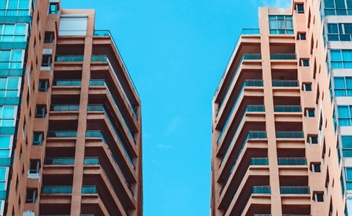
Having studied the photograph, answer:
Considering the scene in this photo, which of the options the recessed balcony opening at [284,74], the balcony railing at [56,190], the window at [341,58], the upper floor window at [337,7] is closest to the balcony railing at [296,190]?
the window at [341,58]

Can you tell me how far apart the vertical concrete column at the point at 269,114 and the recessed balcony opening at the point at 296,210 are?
3.81 feet

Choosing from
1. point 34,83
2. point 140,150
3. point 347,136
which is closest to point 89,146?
point 34,83

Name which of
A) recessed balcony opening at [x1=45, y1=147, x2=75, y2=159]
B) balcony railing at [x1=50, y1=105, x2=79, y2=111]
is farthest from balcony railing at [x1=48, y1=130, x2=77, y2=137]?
balcony railing at [x1=50, y1=105, x2=79, y2=111]

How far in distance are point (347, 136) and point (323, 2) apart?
54.4 feet

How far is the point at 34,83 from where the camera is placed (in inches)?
4158

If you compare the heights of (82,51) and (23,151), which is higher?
(82,51)

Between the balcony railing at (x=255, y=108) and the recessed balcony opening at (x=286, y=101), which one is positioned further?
the recessed balcony opening at (x=286, y=101)

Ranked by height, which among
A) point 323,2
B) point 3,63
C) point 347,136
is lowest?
point 347,136

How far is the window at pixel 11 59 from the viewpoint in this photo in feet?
318

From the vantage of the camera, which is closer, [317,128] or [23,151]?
[23,151]

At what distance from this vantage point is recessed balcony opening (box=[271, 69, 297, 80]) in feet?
372

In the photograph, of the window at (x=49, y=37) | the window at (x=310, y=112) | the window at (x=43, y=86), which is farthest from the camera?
the window at (x=49, y=37)

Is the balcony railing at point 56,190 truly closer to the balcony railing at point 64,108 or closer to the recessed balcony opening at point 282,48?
the balcony railing at point 64,108

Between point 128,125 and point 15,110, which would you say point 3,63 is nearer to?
point 15,110
